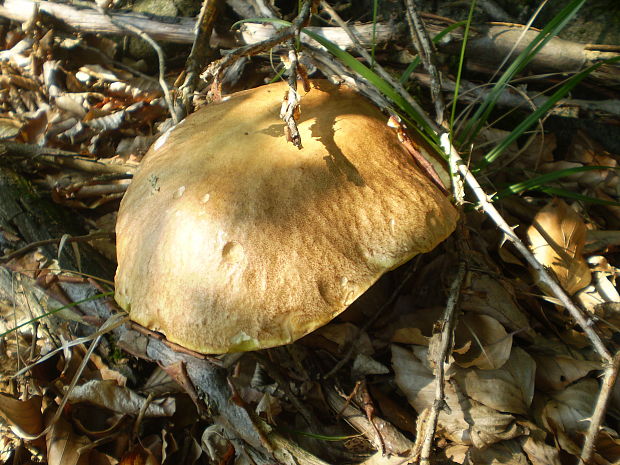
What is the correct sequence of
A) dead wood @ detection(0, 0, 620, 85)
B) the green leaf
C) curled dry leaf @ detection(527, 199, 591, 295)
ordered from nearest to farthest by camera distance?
the green leaf < curled dry leaf @ detection(527, 199, 591, 295) < dead wood @ detection(0, 0, 620, 85)

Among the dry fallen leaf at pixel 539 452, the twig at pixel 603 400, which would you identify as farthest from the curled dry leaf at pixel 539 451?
the twig at pixel 603 400

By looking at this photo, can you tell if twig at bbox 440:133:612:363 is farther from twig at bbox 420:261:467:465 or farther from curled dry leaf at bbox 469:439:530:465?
curled dry leaf at bbox 469:439:530:465

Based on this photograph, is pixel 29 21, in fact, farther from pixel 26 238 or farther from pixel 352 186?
pixel 352 186

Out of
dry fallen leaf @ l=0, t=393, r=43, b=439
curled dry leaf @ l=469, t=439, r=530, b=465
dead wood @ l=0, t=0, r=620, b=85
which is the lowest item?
curled dry leaf @ l=469, t=439, r=530, b=465

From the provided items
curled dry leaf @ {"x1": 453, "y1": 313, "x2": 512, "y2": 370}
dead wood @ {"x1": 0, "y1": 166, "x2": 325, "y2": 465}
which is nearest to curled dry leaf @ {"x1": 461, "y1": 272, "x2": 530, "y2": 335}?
curled dry leaf @ {"x1": 453, "y1": 313, "x2": 512, "y2": 370}

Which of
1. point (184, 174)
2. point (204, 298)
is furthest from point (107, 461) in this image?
point (184, 174)

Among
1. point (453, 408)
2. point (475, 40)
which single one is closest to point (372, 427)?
point (453, 408)

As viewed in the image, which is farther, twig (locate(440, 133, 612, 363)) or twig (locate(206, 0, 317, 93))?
twig (locate(206, 0, 317, 93))

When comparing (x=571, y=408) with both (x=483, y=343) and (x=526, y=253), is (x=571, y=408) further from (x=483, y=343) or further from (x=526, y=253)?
(x=526, y=253)
